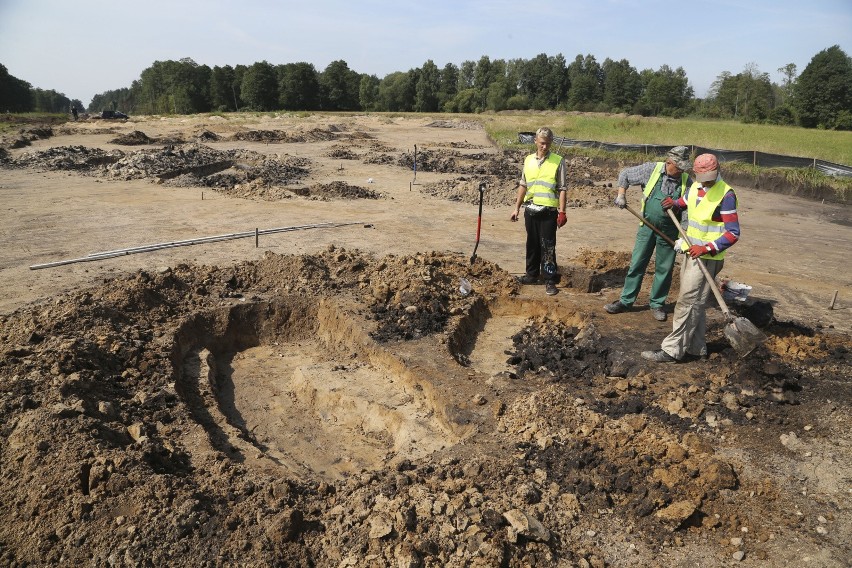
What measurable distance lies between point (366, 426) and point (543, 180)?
368 centimetres

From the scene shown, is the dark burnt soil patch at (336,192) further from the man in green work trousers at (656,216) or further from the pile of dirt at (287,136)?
the pile of dirt at (287,136)

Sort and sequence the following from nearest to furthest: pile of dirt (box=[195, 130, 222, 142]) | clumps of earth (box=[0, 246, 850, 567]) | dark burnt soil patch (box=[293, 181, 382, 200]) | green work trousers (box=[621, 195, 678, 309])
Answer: clumps of earth (box=[0, 246, 850, 567]), green work trousers (box=[621, 195, 678, 309]), dark burnt soil patch (box=[293, 181, 382, 200]), pile of dirt (box=[195, 130, 222, 142])

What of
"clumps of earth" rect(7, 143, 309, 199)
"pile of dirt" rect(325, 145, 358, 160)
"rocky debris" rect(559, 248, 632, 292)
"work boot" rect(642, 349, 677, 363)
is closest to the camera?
"work boot" rect(642, 349, 677, 363)

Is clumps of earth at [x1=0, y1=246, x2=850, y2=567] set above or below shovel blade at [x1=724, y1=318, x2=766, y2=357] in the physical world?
below

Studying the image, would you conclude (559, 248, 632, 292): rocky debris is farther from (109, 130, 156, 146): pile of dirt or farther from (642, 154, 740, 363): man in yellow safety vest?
(109, 130, 156, 146): pile of dirt

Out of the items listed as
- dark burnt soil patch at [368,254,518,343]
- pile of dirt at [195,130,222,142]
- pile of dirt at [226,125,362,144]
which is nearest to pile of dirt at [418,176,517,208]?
dark burnt soil patch at [368,254,518,343]

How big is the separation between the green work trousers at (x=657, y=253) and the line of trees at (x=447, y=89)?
51375 millimetres

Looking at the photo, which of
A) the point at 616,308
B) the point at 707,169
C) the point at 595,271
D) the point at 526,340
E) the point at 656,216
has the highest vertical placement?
the point at 707,169

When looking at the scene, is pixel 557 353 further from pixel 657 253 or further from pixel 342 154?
pixel 342 154

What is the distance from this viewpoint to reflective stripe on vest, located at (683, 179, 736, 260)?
16.0 ft

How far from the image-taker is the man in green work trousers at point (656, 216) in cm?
580

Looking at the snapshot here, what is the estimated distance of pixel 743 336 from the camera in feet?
15.8

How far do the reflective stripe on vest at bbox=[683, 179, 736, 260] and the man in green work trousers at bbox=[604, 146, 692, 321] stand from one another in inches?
31.0

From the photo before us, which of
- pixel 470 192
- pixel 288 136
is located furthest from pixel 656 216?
pixel 288 136
